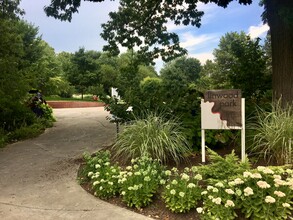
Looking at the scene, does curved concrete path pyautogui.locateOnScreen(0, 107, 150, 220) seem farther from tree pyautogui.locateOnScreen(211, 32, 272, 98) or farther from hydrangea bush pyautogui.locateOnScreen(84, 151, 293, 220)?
tree pyautogui.locateOnScreen(211, 32, 272, 98)

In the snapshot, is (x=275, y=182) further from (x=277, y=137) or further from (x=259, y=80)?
(x=259, y=80)

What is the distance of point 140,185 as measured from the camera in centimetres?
348

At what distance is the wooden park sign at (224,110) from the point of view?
4457 millimetres

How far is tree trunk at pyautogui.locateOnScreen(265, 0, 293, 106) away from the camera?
17.5 feet

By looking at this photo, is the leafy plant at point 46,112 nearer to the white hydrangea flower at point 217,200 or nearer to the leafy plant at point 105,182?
the leafy plant at point 105,182

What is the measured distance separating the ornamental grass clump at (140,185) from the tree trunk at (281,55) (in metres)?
2.95

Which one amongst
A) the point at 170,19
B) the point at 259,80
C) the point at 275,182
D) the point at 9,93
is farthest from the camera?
the point at 170,19

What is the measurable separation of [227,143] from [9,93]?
6.01 metres

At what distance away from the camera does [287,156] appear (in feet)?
13.1

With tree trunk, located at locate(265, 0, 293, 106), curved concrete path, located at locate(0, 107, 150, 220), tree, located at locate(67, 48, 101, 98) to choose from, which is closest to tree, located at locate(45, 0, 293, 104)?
tree trunk, located at locate(265, 0, 293, 106)

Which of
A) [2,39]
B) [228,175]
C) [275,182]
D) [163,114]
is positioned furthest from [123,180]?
[2,39]

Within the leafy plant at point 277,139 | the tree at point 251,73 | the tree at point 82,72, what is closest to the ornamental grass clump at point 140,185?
the leafy plant at point 277,139

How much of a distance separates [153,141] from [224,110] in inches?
47.7

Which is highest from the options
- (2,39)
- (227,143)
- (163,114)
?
(2,39)
